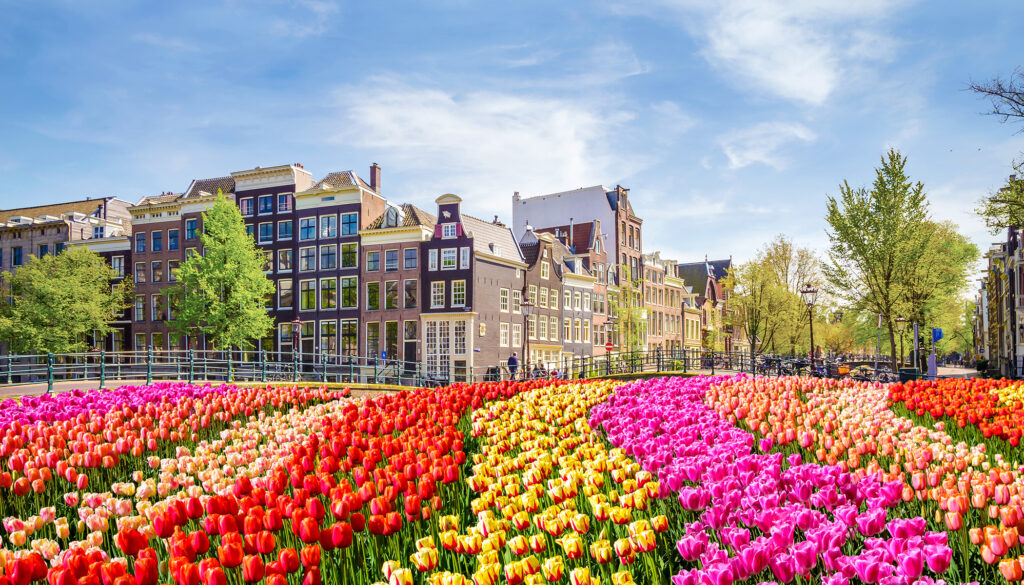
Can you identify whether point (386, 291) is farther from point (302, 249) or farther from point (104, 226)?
point (104, 226)

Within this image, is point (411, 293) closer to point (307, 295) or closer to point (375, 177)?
point (307, 295)

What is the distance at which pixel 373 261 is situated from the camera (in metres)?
41.4

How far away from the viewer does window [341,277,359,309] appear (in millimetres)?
41438

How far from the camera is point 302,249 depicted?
42781 millimetres

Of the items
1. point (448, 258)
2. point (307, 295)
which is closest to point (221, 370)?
point (307, 295)

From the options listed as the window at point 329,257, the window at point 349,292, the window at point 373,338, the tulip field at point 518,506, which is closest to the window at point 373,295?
the window at point 349,292

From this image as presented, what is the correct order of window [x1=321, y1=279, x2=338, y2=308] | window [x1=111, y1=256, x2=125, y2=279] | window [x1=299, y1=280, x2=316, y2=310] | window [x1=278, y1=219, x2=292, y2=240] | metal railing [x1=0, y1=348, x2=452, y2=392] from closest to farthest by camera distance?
metal railing [x1=0, y1=348, x2=452, y2=392] → window [x1=321, y1=279, x2=338, y2=308] → window [x1=299, y1=280, x2=316, y2=310] → window [x1=278, y1=219, x2=292, y2=240] → window [x1=111, y1=256, x2=125, y2=279]

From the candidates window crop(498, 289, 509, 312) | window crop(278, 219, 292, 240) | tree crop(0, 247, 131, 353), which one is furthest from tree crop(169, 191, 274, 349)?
window crop(498, 289, 509, 312)

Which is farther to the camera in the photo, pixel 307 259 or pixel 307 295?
pixel 307 259

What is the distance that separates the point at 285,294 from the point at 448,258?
1013cm

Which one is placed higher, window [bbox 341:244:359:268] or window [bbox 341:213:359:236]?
window [bbox 341:213:359:236]

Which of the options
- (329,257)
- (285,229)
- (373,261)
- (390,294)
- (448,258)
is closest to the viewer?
(448,258)

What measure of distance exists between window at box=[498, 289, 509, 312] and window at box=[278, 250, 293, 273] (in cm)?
1205

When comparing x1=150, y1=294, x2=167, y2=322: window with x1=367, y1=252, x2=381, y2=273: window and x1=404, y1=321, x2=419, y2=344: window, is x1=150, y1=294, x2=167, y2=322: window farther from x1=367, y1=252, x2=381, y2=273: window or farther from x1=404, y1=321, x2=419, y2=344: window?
x1=404, y1=321, x2=419, y2=344: window
